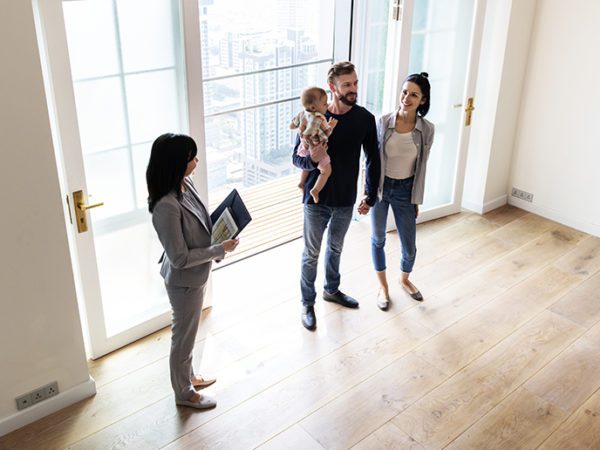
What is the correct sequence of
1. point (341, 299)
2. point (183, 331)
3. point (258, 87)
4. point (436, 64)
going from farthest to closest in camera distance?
point (258, 87) < point (436, 64) < point (341, 299) < point (183, 331)

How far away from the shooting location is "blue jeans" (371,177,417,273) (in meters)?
3.58

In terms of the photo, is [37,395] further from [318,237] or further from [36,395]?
[318,237]

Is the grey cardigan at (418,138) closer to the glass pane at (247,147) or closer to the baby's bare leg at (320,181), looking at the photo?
the baby's bare leg at (320,181)

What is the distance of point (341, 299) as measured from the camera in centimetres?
388

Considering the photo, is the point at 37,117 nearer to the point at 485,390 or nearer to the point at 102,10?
the point at 102,10

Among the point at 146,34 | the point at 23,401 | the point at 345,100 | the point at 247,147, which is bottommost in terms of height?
the point at 23,401

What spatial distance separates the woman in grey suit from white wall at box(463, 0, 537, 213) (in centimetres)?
296

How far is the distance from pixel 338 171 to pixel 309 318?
90cm

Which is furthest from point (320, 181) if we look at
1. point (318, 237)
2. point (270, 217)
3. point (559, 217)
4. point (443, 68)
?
point (559, 217)

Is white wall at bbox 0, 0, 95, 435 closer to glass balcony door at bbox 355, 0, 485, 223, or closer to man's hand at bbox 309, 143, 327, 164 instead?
man's hand at bbox 309, 143, 327, 164

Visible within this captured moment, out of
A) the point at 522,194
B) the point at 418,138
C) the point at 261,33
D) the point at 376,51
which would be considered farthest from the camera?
the point at 522,194

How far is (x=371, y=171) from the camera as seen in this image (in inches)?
137

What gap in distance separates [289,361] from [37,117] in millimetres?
1700

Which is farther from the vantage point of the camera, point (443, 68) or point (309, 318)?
point (443, 68)
